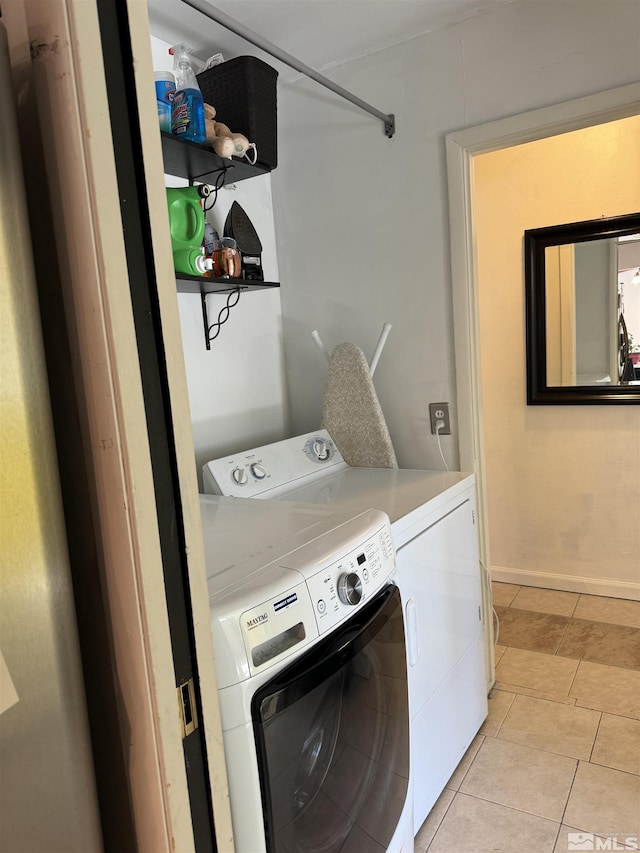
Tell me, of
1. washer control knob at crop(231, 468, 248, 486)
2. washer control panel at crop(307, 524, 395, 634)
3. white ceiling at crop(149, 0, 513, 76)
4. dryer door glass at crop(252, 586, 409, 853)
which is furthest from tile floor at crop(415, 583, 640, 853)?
white ceiling at crop(149, 0, 513, 76)

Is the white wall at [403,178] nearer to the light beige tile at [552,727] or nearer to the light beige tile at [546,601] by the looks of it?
the light beige tile at [552,727]

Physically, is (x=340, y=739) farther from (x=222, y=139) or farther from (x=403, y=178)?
(x=403, y=178)

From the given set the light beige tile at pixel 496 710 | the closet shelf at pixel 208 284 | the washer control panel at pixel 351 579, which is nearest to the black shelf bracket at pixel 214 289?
the closet shelf at pixel 208 284

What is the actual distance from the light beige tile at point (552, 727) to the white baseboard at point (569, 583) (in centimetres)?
103

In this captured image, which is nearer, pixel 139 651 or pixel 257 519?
pixel 139 651

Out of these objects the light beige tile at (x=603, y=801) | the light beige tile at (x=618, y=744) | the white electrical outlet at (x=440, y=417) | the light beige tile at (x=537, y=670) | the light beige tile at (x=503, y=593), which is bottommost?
the light beige tile at (x=503, y=593)

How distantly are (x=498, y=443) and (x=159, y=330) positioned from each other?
2.85 metres

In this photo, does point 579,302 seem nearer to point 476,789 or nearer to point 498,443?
point 498,443

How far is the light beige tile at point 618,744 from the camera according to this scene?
1.90m

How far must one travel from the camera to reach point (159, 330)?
698 millimetres

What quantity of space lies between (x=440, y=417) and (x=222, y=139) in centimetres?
120

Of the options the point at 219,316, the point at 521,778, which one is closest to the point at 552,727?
the point at 521,778

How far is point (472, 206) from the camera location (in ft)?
6.91

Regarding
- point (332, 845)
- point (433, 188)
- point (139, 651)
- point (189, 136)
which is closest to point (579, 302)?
point (433, 188)
